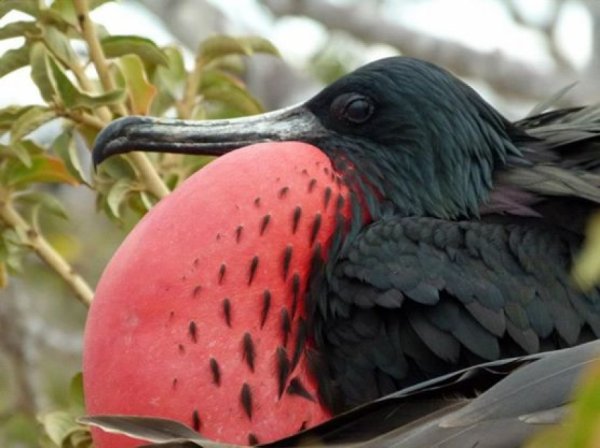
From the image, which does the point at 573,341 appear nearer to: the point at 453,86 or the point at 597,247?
the point at 453,86

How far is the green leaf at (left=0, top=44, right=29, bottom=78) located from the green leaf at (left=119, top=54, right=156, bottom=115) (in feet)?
0.46

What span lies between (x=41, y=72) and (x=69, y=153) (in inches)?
5.6

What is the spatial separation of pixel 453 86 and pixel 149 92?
45 centimetres

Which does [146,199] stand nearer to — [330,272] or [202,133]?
[202,133]

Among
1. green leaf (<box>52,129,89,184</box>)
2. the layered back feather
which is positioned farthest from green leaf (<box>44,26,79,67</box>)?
the layered back feather

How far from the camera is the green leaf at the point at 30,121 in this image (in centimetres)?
235

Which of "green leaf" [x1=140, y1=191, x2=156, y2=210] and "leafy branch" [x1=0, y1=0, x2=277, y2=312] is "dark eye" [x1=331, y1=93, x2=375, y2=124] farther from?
"green leaf" [x1=140, y1=191, x2=156, y2=210]

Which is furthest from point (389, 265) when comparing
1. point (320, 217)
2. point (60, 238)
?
point (60, 238)

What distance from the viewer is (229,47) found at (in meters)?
2.62

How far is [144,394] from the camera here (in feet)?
6.70

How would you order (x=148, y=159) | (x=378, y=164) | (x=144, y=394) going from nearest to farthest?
1. (x=144, y=394)
2. (x=378, y=164)
3. (x=148, y=159)

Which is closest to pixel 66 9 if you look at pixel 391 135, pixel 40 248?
pixel 40 248

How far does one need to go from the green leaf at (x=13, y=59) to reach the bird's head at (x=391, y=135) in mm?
207

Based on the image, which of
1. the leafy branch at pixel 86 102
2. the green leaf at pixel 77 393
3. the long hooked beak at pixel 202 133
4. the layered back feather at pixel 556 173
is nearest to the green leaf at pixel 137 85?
the leafy branch at pixel 86 102
